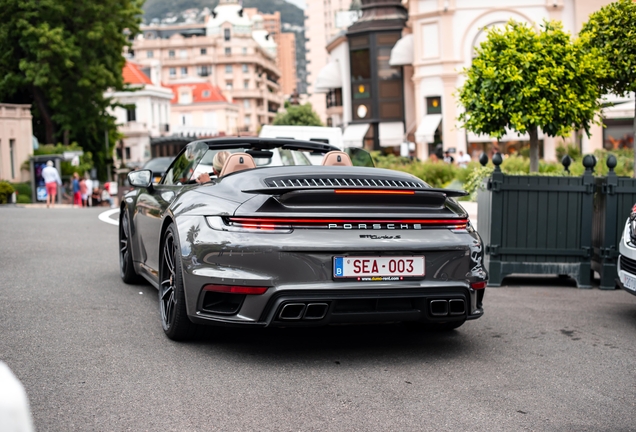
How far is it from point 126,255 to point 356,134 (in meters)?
52.0

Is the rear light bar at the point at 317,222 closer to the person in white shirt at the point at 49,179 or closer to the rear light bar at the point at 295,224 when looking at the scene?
the rear light bar at the point at 295,224

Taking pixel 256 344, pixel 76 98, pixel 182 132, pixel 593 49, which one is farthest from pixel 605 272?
pixel 182 132

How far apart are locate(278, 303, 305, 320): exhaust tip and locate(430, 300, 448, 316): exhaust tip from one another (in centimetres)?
82

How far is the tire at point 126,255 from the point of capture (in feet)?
26.5

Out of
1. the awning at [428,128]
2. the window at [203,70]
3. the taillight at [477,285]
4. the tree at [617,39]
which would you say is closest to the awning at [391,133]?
the awning at [428,128]

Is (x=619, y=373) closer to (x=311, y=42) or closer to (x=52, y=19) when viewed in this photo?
(x=52, y=19)

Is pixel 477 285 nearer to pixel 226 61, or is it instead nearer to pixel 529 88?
pixel 529 88

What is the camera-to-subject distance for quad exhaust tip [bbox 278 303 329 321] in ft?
16.3

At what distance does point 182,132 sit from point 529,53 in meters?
97.2

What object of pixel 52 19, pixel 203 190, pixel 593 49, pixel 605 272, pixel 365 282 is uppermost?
pixel 52 19

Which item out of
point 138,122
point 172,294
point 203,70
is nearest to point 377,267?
point 172,294

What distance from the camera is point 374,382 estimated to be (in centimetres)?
473

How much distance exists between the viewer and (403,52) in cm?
5712

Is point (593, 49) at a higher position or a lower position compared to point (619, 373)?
higher
